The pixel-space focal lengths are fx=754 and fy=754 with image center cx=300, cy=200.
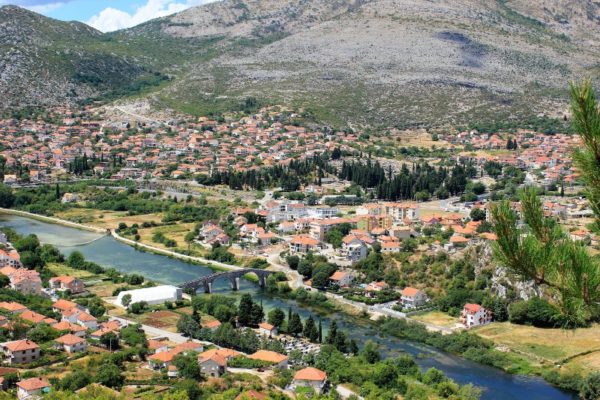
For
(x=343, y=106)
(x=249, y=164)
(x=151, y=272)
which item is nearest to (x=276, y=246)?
(x=151, y=272)

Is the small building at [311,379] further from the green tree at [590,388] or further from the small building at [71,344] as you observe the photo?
the green tree at [590,388]


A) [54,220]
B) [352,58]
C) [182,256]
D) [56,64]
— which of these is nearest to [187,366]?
[182,256]

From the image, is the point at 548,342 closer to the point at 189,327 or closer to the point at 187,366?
the point at 189,327

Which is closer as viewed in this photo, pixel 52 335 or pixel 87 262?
pixel 52 335

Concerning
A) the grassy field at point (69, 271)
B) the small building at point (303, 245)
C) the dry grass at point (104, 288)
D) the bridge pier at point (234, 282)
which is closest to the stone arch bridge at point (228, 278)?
the bridge pier at point (234, 282)

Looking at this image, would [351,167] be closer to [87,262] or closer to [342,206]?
[342,206]

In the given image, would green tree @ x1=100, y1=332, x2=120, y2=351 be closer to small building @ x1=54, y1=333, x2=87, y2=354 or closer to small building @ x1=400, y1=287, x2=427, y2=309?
small building @ x1=54, y1=333, x2=87, y2=354
